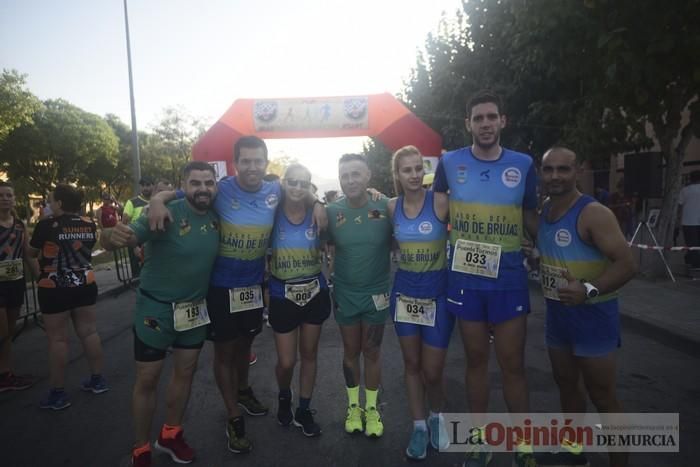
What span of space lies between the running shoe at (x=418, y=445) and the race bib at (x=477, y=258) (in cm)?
118

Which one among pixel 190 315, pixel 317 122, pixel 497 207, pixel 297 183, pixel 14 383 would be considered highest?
pixel 317 122

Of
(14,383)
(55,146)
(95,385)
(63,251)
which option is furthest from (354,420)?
(55,146)

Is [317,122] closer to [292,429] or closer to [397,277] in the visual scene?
[397,277]

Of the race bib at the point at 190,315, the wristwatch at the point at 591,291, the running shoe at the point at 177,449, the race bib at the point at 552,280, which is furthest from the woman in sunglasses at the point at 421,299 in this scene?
the running shoe at the point at 177,449

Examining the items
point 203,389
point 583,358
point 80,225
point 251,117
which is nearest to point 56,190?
point 80,225

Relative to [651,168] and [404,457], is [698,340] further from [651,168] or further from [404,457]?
[651,168]

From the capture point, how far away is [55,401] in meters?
3.91

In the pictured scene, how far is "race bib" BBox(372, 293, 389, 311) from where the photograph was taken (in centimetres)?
324

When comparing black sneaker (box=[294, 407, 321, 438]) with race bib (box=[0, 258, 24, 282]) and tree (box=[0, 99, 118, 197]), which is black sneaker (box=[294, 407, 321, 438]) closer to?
race bib (box=[0, 258, 24, 282])

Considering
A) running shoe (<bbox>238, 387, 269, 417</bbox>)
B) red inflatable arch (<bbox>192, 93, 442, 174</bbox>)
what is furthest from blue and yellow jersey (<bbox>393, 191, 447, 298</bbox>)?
red inflatable arch (<bbox>192, 93, 442, 174</bbox>)

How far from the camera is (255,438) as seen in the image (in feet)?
10.8

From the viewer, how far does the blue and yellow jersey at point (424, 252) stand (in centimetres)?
299

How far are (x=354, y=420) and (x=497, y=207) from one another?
1.95 m

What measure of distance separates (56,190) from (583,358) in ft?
15.1
